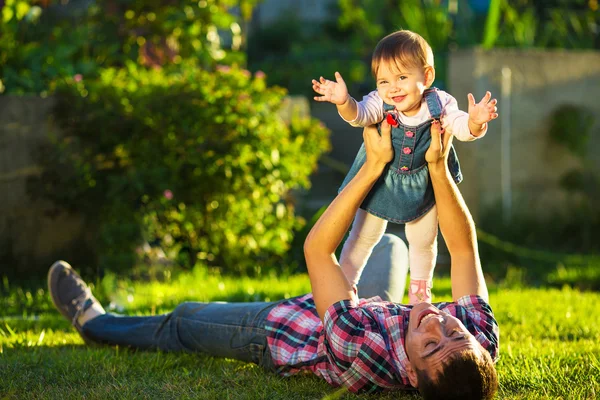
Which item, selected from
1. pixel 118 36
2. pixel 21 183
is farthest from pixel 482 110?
pixel 118 36

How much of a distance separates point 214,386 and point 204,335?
39 centimetres

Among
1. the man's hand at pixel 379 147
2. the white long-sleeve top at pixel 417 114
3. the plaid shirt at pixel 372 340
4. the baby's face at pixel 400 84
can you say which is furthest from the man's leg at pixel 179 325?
the baby's face at pixel 400 84

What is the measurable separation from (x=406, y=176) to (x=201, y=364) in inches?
43.5

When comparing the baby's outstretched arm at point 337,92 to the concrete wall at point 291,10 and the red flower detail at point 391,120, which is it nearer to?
the red flower detail at point 391,120

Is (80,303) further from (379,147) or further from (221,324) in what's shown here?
(379,147)

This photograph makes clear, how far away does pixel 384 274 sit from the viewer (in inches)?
143

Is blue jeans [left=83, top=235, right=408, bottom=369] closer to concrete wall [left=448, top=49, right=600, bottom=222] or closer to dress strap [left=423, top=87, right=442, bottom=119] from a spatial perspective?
dress strap [left=423, top=87, right=442, bottom=119]

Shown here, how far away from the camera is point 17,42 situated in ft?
21.2

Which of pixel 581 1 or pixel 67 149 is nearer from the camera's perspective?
pixel 67 149

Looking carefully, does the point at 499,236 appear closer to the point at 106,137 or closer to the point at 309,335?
the point at 106,137

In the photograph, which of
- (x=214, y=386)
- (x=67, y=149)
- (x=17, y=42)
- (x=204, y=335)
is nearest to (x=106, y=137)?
(x=67, y=149)

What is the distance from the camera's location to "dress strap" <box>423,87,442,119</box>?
296cm

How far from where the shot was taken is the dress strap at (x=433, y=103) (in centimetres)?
296

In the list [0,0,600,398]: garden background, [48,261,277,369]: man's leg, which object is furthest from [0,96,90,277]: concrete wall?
[48,261,277,369]: man's leg
